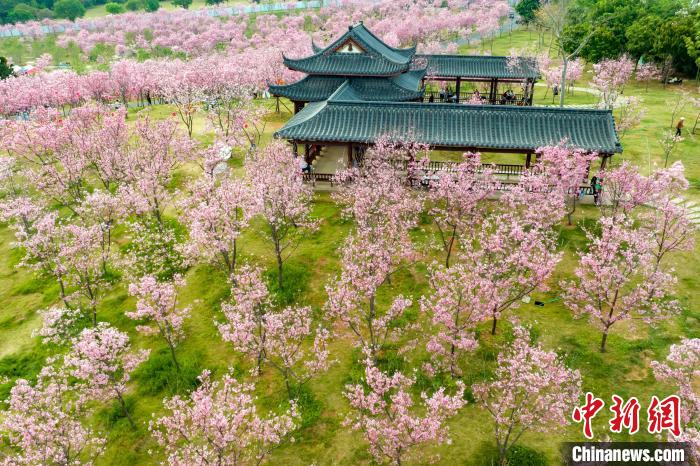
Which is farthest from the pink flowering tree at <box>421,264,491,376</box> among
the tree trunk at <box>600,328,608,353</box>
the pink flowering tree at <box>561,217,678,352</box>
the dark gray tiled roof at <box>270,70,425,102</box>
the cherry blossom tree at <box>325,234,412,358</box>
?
the dark gray tiled roof at <box>270,70,425,102</box>

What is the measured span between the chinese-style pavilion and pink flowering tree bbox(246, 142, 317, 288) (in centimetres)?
193

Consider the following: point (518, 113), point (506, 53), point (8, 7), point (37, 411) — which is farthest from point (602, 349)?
point (8, 7)

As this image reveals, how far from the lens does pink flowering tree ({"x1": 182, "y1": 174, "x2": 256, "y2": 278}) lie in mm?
22859

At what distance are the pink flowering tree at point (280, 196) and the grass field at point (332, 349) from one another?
3.10 feet

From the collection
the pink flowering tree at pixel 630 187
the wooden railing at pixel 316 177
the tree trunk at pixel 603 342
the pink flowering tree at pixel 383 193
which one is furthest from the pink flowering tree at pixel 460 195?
the wooden railing at pixel 316 177

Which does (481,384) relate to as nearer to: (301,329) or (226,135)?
(301,329)

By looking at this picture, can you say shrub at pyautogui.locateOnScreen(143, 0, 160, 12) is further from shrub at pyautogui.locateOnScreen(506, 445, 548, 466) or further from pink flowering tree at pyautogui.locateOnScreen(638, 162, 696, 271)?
shrub at pyautogui.locateOnScreen(506, 445, 548, 466)

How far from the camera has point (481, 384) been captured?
738 inches

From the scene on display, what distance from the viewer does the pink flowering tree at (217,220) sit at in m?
22.9

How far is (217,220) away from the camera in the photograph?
2366cm

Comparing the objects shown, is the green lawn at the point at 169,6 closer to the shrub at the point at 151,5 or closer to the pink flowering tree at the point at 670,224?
the shrub at the point at 151,5

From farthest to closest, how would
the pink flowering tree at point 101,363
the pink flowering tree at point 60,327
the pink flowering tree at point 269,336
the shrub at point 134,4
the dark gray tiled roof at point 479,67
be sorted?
the shrub at point 134,4 → the dark gray tiled roof at point 479,67 → the pink flowering tree at point 60,327 → the pink flowering tree at point 269,336 → the pink flowering tree at point 101,363

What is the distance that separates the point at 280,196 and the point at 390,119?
35.9ft

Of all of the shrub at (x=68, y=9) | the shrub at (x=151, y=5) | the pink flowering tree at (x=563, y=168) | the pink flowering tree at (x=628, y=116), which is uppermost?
the shrub at (x=151, y=5)
